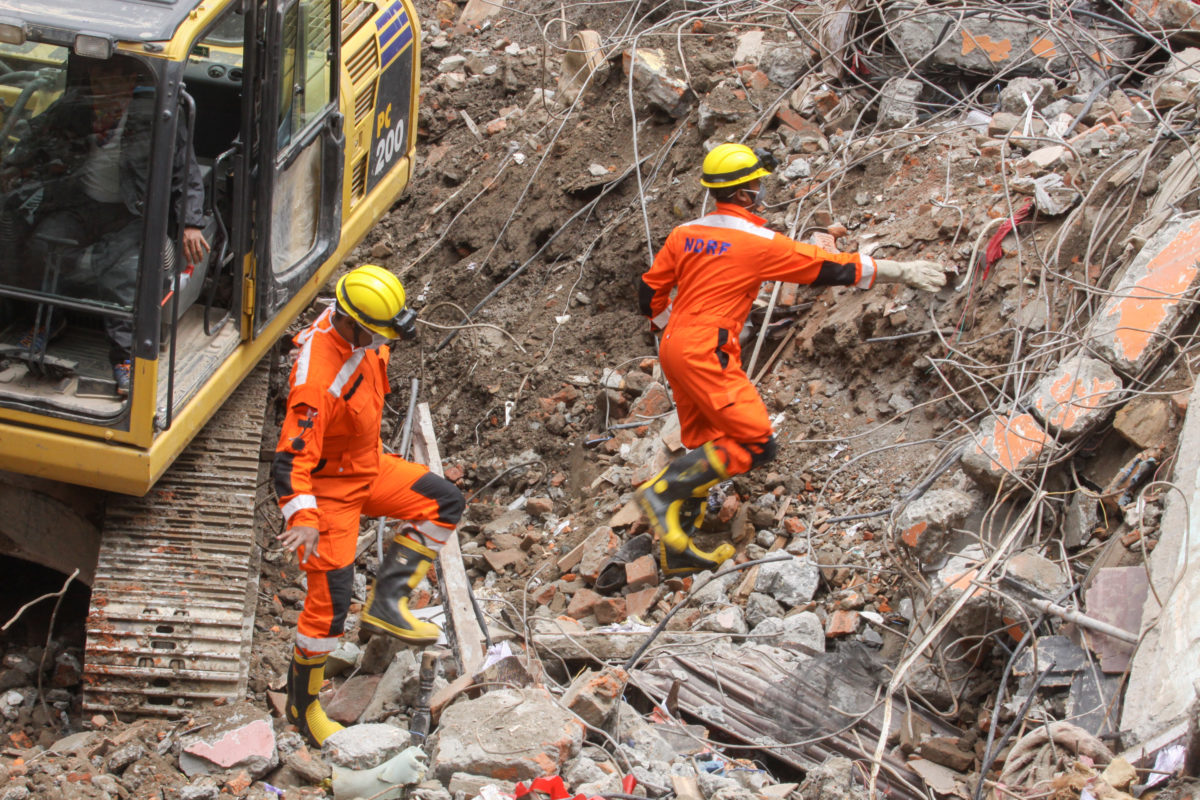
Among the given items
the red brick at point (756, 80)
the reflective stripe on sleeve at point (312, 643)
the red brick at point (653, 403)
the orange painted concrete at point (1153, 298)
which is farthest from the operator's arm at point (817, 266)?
the red brick at point (756, 80)

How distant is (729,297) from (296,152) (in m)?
2.03

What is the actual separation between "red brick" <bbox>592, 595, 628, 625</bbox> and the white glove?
6.20 feet

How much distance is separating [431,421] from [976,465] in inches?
131

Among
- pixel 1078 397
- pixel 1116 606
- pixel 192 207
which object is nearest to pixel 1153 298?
A: pixel 1078 397

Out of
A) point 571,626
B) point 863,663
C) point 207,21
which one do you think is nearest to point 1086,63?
point 863,663

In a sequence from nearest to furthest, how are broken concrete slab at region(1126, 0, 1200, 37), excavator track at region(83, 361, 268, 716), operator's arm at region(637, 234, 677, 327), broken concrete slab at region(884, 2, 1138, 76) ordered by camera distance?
excavator track at region(83, 361, 268, 716) < operator's arm at region(637, 234, 677, 327) < broken concrete slab at region(1126, 0, 1200, 37) < broken concrete slab at region(884, 2, 1138, 76)

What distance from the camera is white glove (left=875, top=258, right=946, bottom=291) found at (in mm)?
4895

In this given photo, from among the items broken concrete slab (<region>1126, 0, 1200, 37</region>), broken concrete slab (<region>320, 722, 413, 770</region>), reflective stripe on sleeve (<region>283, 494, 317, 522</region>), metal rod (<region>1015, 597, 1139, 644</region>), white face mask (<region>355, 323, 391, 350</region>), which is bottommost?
broken concrete slab (<region>320, 722, 413, 770</region>)

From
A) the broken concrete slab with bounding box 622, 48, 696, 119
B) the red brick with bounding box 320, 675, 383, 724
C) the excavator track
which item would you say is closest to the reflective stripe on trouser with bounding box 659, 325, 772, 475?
the red brick with bounding box 320, 675, 383, 724

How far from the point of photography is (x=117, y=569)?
4117mm

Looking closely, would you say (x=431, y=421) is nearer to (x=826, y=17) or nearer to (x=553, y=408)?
(x=553, y=408)

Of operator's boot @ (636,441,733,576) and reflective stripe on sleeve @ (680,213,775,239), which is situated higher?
reflective stripe on sleeve @ (680,213,775,239)

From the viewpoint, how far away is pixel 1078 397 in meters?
Answer: 4.30

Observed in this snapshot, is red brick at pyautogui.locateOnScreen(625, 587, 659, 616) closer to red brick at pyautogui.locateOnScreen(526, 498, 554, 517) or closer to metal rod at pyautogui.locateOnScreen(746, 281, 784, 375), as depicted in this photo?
red brick at pyautogui.locateOnScreen(526, 498, 554, 517)
